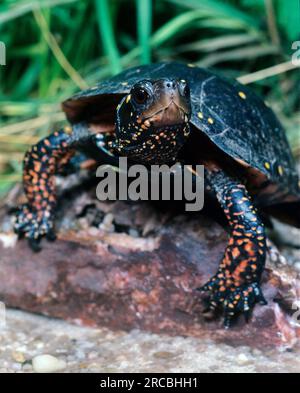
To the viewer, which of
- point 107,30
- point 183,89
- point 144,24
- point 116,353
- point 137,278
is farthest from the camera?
point 107,30

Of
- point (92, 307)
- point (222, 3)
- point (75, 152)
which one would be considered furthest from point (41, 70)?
point (92, 307)

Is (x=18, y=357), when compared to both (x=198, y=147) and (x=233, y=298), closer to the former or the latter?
(x=233, y=298)

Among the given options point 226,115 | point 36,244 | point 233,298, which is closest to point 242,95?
point 226,115

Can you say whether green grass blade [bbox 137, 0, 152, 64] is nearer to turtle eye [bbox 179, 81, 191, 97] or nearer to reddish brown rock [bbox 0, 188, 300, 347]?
reddish brown rock [bbox 0, 188, 300, 347]

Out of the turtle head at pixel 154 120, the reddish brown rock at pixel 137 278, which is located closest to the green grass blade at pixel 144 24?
the reddish brown rock at pixel 137 278

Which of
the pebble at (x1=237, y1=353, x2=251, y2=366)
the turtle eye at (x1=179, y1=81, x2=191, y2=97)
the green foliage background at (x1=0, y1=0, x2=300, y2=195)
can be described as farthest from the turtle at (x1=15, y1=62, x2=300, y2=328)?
the green foliage background at (x1=0, y1=0, x2=300, y2=195)

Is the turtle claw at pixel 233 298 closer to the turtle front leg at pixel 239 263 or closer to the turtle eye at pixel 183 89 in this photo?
the turtle front leg at pixel 239 263

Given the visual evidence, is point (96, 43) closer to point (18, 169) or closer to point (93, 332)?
point (18, 169)

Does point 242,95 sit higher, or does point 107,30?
point 107,30
